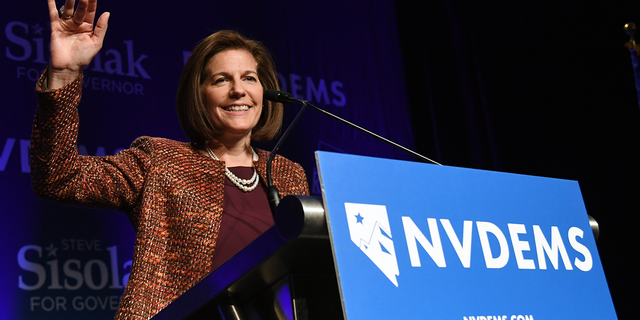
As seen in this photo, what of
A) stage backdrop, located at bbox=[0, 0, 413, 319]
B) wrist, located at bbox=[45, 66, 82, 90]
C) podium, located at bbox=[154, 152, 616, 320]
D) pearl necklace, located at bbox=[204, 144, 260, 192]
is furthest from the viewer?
stage backdrop, located at bbox=[0, 0, 413, 319]

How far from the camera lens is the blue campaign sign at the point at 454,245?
0.75 meters

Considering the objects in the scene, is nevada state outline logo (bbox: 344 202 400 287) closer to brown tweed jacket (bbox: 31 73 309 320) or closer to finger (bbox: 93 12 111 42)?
brown tweed jacket (bbox: 31 73 309 320)

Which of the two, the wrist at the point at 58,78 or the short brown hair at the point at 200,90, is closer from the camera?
the wrist at the point at 58,78

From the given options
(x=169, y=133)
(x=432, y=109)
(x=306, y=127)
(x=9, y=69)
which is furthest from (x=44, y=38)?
(x=432, y=109)

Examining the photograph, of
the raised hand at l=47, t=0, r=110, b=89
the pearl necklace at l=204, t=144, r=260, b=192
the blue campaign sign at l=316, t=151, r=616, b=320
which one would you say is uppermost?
the raised hand at l=47, t=0, r=110, b=89

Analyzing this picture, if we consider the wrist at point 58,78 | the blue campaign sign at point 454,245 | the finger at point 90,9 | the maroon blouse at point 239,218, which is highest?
the finger at point 90,9

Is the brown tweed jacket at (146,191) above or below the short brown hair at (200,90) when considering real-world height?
below

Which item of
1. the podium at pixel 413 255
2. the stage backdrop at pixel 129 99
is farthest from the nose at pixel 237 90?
the stage backdrop at pixel 129 99

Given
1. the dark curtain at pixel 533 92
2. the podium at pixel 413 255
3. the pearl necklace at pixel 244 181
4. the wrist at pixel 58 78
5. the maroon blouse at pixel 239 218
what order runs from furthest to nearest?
the dark curtain at pixel 533 92, the pearl necklace at pixel 244 181, the maroon blouse at pixel 239 218, the wrist at pixel 58 78, the podium at pixel 413 255

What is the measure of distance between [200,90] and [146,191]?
43 cm

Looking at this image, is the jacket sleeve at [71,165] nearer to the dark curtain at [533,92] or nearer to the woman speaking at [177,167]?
the woman speaking at [177,167]

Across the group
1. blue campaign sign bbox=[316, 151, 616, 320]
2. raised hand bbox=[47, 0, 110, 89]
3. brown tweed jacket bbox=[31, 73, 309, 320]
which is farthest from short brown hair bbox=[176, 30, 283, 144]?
blue campaign sign bbox=[316, 151, 616, 320]

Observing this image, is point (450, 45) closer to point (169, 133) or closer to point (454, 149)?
point (454, 149)

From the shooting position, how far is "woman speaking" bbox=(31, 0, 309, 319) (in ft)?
4.09
